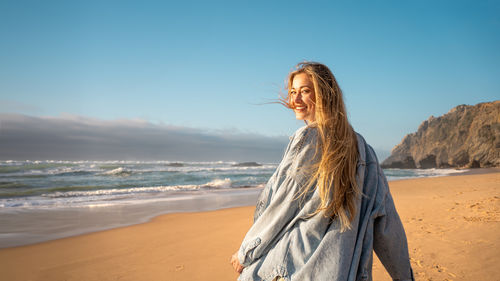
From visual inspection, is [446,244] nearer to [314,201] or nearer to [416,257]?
[416,257]

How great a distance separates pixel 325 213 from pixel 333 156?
26 centimetres

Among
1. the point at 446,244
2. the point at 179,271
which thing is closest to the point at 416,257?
the point at 446,244

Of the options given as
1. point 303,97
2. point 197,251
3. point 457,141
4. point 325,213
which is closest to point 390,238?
point 325,213

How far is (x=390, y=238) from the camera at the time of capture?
1479 millimetres

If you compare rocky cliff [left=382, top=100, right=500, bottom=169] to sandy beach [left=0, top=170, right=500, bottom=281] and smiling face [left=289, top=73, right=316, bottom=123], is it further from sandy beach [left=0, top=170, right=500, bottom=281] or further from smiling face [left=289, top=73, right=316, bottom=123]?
smiling face [left=289, top=73, right=316, bottom=123]

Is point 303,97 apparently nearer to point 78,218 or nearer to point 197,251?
point 197,251

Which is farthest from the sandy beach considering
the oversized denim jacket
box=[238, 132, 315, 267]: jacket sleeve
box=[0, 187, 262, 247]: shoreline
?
box=[238, 132, 315, 267]: jacket sleeve

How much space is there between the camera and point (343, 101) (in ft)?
5.10

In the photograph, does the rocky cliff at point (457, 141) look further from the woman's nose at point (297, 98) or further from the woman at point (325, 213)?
the woman's nose at point (297, 98)

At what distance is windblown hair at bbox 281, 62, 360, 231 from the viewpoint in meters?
1.36

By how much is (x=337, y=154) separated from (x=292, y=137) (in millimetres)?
244

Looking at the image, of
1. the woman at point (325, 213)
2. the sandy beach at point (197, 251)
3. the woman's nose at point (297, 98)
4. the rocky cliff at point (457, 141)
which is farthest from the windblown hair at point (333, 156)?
the rocky cliff at point (457, 141)

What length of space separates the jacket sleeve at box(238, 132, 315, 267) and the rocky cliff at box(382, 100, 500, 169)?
38639 mm

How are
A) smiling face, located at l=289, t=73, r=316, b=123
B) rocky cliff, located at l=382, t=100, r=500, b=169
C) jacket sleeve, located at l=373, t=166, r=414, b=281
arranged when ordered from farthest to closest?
rocky cliff, located at l=382, t=100, r=500, b=169 < smiling face, located at l=289, t=73, r=316, b=123 < jacket sleeve, located at l=373, t=166, r=414, b=281
